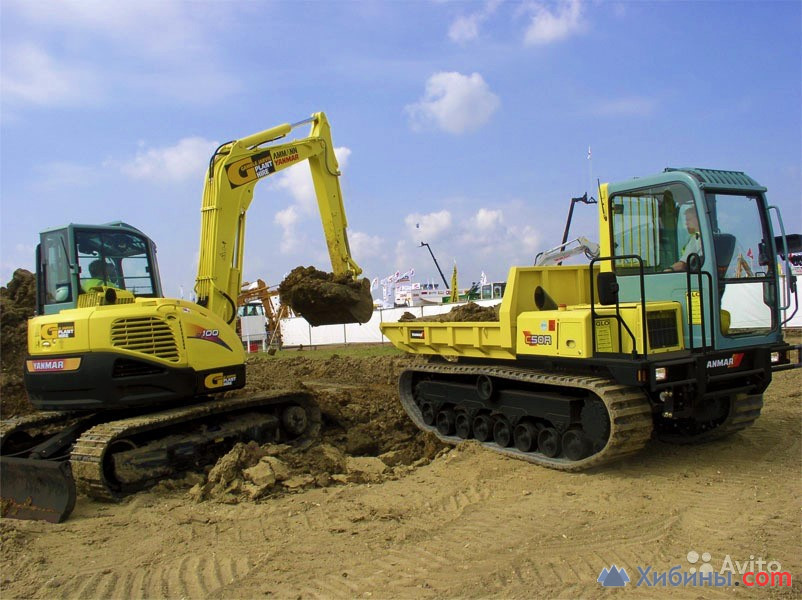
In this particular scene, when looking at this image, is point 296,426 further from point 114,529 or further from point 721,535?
point 721,535

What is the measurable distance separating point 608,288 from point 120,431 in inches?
196

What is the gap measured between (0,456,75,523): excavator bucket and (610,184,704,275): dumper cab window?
5854 mm

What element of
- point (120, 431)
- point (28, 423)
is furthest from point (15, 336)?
point (120, 431)

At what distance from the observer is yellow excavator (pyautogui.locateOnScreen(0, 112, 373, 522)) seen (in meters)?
6.86

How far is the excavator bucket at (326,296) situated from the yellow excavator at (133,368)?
1.04 meters

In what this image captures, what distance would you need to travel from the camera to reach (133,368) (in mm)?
7281

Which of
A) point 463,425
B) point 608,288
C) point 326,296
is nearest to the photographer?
point 608,288

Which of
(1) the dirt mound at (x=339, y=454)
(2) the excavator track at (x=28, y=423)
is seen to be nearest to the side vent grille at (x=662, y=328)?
(1) the dirt mound at (x=339, y=454)

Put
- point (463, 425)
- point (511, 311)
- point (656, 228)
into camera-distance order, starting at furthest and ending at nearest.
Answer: point (463, 425) → point (511, 311) → point (656, 228)

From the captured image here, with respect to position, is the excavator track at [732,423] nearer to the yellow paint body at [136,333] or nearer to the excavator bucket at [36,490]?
the yellow paint body at [136,333]

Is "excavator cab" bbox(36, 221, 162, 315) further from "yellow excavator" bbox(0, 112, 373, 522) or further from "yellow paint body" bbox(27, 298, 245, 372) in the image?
"yellow paint body" bbox(27, 298, 245, 372)

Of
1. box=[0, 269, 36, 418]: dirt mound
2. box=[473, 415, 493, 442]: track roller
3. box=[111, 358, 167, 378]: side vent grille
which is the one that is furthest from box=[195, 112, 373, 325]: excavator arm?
box=[0, 269, 36, 418]: dirt mound

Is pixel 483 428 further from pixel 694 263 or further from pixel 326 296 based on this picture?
pixel 694 263

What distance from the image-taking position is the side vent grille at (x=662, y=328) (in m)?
6.52
